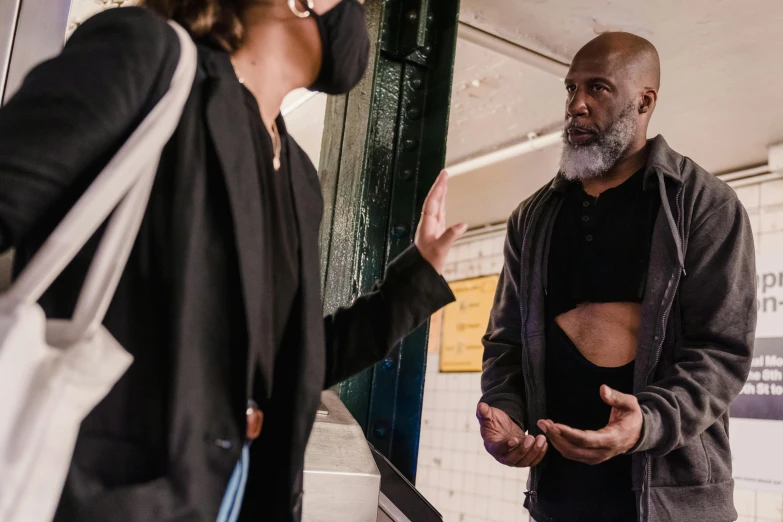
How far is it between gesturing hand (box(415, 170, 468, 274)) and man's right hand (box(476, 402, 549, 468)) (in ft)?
2.71

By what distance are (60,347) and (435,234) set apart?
708 mm

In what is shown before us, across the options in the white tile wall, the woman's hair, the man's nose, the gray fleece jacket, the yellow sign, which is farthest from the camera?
the yellow sign

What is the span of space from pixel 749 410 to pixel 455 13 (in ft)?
11.8

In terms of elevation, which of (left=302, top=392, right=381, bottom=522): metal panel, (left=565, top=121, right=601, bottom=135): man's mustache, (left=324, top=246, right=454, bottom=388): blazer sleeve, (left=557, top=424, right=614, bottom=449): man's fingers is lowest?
(left=302, top=392, right=381, bottom=522): metal panel

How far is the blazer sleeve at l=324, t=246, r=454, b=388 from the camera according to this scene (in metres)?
1.25

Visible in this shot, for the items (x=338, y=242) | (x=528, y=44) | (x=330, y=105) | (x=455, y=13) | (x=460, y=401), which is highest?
(x=528, y=44)

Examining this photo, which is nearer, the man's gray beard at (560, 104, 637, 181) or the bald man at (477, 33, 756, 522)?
the bald man at (477, 33, 756, 522)

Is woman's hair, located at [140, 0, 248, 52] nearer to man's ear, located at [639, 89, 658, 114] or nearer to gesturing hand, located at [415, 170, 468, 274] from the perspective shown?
gesturing hand, located at [415, 170, 468, 274]

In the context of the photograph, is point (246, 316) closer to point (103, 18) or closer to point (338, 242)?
point (103, 18)

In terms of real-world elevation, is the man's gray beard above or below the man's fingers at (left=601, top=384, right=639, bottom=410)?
above

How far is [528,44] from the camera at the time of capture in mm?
3688

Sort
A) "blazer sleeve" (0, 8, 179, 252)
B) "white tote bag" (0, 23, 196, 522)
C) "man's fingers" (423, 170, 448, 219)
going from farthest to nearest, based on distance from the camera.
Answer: "man's fingers" (423, 170, 448, 219) < "blazer sleeve" (0, 8, 179, 252) < "white tote bag" (0, 23, 196, 522)

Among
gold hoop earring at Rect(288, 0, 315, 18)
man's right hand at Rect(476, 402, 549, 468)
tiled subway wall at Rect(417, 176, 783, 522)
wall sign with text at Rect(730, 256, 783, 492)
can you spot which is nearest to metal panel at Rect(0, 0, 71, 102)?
gold hoop earring at Rect(288, 0, 315, 18)

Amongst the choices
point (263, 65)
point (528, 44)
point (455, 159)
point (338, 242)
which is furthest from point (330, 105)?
point (455, 159)
